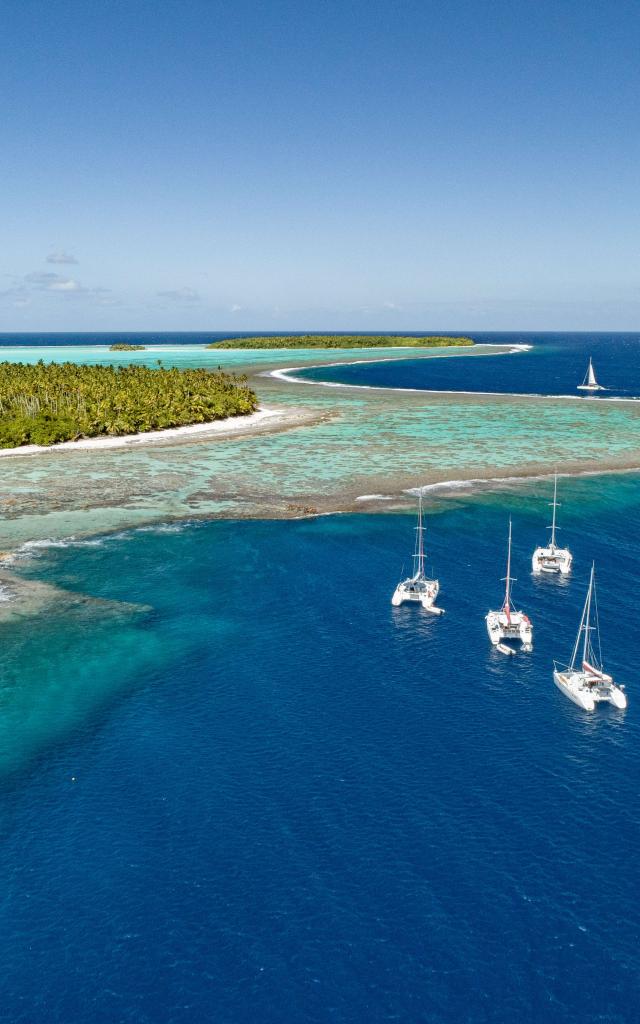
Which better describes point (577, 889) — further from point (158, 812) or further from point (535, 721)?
point (158, 812)

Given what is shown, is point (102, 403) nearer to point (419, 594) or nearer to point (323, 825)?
point (419, 594)

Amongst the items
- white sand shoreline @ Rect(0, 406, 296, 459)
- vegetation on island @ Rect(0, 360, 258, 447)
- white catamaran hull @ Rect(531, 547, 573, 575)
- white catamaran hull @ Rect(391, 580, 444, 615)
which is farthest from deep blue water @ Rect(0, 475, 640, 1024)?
vegetation on island @ Rect(0, 360, 258, 447)

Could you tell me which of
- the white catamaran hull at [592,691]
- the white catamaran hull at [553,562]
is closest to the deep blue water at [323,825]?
the white catamaran hull at [592,691]

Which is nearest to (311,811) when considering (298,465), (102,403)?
(298,465)

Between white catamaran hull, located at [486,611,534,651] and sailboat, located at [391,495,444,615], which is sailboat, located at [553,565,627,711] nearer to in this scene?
white catamaran hull, located at [486,611,534,651]

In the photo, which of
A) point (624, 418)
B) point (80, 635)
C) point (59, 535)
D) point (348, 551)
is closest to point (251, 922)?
point (80, 635)

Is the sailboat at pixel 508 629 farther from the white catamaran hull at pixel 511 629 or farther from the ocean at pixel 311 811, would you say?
the ocean at pixel 311 811
